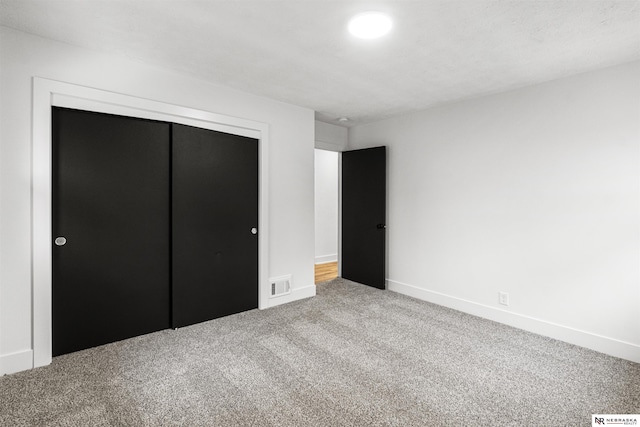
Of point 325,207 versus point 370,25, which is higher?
point 370,25

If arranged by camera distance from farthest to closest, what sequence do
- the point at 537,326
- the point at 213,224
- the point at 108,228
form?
the point at 213,224, the point at 537,326, the point at 108,228

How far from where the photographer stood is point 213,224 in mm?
3258

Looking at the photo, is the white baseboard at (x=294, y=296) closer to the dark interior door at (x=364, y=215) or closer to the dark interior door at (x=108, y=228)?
the dark interior door at (x=364, y=215)

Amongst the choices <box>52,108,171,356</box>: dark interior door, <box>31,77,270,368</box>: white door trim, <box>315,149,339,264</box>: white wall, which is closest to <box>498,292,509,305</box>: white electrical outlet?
<box>52,108,171,356</box>: dark interior door

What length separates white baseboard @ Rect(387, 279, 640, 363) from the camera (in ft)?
8.52

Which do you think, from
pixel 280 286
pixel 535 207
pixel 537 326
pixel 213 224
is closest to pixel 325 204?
pixel 280 286

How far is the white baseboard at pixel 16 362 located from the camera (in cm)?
219

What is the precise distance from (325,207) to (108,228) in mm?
4290

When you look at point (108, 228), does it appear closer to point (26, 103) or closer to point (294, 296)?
point (26, 103)

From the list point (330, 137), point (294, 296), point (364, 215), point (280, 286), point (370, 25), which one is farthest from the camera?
point (330, 137)

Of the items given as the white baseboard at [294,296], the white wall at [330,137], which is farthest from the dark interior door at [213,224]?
the white wall at [330,137]

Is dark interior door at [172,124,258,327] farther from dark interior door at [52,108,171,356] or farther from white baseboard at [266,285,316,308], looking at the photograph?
white baseboard at [266,285,316,308]

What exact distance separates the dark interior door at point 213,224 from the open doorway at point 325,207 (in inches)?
113

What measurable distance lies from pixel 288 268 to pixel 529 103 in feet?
10.1
